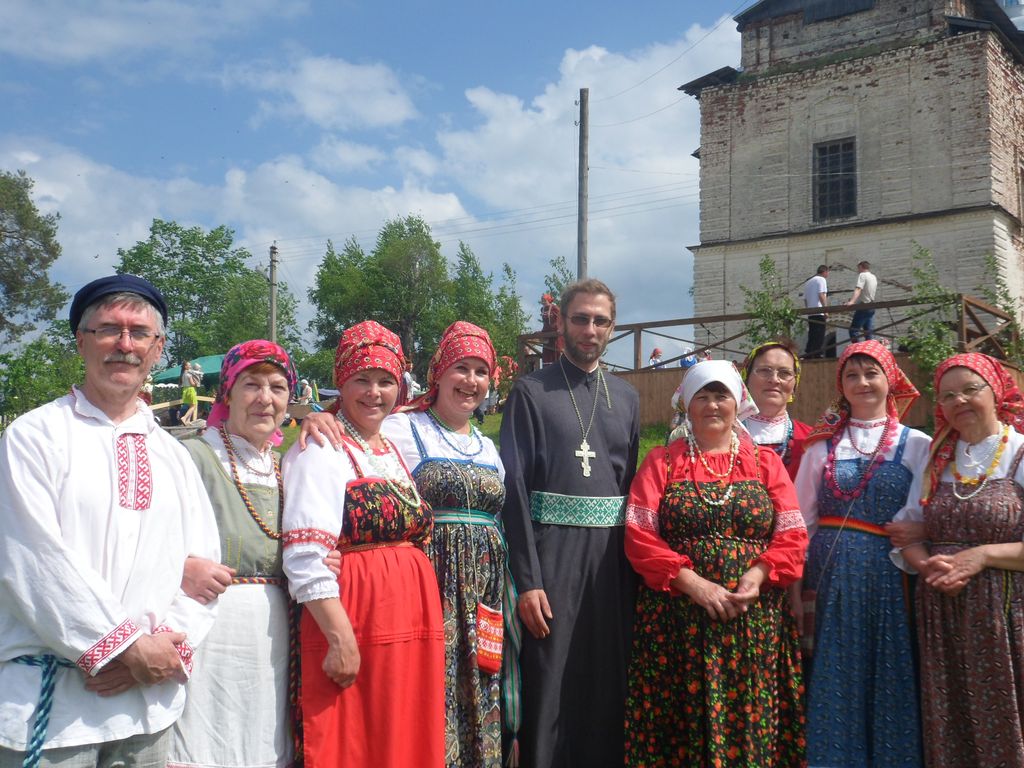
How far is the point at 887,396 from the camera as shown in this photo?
13.8 feet

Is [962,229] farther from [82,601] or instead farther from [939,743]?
[82,601]

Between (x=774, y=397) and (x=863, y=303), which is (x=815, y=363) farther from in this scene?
(x=774, y=397)

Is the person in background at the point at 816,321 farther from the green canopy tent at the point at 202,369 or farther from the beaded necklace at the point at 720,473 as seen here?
the green canopy tent at the point at 202,369

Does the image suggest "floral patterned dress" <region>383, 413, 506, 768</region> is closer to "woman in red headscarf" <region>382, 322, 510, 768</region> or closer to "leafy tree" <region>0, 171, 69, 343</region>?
"woman in red headscarf" <region>382, 322, 510, 768</region>

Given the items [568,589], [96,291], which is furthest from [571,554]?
[96,291]

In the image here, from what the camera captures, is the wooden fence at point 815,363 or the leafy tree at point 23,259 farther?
the leafy tree at point 23,259

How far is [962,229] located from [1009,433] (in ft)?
54.0

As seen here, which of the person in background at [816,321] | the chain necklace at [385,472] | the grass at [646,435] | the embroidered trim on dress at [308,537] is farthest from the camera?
the person in background at [816,321]

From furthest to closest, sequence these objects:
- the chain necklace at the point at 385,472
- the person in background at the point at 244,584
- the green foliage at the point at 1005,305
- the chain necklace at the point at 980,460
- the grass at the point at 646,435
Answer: the green foliage at the point at 1005,305, the grass at the point at 646,435, the chain necklace at the point at 980,460, the chain necklace at the point at 385,472, the person in background at the point at 244,584

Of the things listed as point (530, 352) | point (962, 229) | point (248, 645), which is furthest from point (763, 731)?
point (962, 229)

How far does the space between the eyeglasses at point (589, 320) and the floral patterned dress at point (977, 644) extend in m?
1.58

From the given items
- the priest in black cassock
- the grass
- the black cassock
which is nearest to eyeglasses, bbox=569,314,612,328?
the priest in black cassock

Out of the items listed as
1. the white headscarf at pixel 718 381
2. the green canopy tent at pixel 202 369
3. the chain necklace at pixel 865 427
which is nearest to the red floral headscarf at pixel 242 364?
the white headscarf at pixel 718 381

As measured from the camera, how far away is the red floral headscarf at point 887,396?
4090 millimetres
